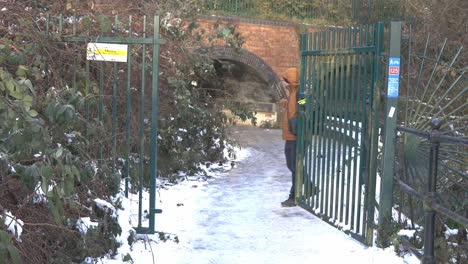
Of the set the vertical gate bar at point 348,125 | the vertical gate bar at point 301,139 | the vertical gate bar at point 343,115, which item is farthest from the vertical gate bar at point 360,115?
the vertical gate bar at point 301,139

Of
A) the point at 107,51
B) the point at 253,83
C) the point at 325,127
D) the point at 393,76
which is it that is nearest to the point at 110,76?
the point at 107,51

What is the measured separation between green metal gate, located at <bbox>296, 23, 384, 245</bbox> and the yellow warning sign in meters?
2.27

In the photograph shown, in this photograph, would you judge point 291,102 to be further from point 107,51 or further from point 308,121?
point 107,51

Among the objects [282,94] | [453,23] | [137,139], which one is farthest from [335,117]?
[282,94]

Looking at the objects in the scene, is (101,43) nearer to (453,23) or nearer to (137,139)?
(137,139)

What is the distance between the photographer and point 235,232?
22.0 ft

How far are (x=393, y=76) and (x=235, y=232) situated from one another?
7.88ft

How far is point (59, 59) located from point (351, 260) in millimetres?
3589

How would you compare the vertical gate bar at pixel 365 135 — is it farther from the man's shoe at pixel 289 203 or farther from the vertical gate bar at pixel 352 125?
the man's shoe at pixel 289 203

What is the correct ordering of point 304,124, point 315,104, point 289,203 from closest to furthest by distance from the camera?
1. point 315,104
2. point 304,124
3. point 289,203

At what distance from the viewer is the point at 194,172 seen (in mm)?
10672

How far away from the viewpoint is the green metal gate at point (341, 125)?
592 centimetres

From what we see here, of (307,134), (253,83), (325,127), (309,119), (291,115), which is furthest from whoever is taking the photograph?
(253,83)

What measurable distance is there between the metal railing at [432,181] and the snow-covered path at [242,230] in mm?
697
